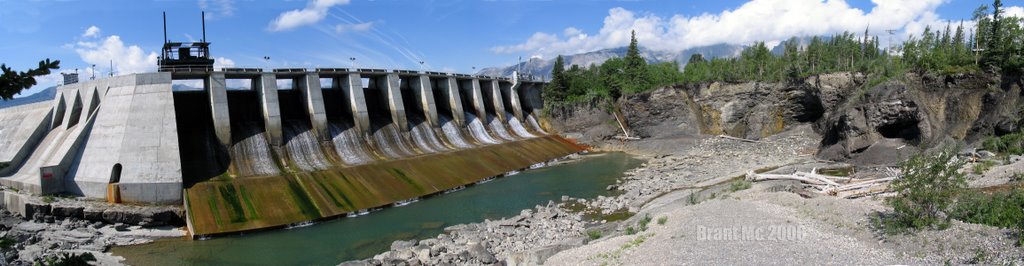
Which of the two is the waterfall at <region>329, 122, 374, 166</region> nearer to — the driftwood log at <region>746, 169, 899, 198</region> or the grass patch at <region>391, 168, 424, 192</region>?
the grass patch at <region>391, 168, 424, 192</region>

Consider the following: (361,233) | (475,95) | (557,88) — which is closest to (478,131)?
(475,95)

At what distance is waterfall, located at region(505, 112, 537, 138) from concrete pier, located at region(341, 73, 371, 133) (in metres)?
20.4

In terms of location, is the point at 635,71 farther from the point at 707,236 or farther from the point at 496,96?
the point at 707,236

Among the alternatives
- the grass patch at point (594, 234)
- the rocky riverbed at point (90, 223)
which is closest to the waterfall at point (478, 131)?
the rocky riverbed at point (90, 223)

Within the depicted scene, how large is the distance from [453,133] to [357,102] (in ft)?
35.1

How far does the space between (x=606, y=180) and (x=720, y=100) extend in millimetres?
21642

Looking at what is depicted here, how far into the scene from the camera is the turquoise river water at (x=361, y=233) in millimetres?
22922

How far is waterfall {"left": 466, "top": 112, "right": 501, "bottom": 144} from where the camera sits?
5234 cm

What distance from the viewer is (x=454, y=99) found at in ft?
173

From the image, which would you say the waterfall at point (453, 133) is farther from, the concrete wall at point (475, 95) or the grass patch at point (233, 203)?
the grass patch at point (233, 203)

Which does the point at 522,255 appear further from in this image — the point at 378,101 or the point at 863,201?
the point at 378,101

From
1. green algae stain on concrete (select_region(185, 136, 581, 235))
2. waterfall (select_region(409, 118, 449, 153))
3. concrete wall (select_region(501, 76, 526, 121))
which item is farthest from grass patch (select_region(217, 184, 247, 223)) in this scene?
concrete wall (select_region(501, 76, 526, 121))

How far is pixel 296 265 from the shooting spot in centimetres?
2188

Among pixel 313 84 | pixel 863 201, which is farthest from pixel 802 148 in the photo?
pixel 313 84
